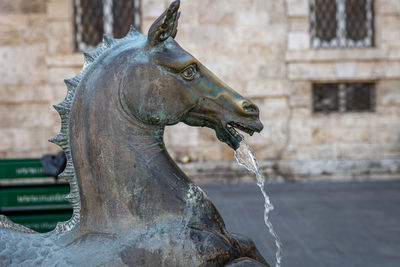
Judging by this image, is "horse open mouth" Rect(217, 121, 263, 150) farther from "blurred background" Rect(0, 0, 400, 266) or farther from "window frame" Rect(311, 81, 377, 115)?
"window frame" Rect(311, 81, 377, 115)

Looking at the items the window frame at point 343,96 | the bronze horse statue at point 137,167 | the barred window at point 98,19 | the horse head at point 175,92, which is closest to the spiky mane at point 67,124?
the bronze horse statue at point 137,167

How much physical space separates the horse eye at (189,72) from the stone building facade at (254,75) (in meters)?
5.23

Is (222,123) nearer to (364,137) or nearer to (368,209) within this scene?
(368,209)

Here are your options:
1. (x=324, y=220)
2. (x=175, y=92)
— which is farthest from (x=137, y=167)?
(x=324, y=220)

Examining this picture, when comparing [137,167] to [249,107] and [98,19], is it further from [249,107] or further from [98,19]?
[98,19]

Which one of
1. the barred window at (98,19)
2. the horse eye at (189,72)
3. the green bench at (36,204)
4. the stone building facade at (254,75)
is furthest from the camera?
the barred window at (98,19)

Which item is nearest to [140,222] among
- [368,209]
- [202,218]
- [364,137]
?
[202,218]

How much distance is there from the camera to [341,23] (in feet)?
23.6

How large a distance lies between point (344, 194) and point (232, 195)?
4.57 feet

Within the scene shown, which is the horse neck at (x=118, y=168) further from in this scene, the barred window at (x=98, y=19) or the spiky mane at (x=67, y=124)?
the barred window at (x=98, y=19)

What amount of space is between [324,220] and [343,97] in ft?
9.89

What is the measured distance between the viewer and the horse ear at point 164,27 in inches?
54.1

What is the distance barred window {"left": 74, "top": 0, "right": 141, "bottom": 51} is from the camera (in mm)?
6953

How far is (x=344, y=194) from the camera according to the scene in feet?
19.6
